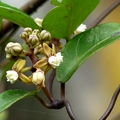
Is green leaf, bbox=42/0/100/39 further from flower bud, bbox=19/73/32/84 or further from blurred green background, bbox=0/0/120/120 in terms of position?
blurred green background, bbox=0/0/120/120

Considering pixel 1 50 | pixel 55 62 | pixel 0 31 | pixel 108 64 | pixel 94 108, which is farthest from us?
pixel 108 64

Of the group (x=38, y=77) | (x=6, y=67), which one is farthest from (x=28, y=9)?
(x=38, y=77)

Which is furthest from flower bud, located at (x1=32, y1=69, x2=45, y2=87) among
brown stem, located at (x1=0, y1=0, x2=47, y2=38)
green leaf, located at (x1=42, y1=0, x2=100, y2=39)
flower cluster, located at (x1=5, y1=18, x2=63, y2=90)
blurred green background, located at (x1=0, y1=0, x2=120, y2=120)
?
blurred green background, located at (x1=0, y1=0, x2=120, y2=120)

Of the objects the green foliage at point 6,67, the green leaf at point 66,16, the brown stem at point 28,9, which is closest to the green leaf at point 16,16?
Answer: the green leaf at point 66,16

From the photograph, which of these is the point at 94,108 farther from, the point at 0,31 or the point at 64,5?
the point at 64,5

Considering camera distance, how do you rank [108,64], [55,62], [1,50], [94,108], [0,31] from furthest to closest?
[108,64]
[94,108]
[1,50]
[0,31]
[55,62]

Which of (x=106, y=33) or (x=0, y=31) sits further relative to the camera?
(x=0, y=31)

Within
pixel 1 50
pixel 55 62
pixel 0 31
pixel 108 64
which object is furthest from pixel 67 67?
pixel 108 64
